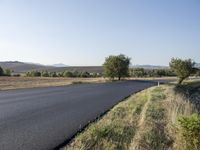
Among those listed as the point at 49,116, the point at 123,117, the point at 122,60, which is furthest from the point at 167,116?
the point at 122,60

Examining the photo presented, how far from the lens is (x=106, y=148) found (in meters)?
8.96

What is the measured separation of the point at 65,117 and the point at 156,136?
4770 millimetres

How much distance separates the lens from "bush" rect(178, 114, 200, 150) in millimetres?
9088

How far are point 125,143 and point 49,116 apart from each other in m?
5.68

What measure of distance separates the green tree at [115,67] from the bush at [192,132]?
5043cm

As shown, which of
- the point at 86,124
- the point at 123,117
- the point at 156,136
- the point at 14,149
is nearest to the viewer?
the point at 14,149

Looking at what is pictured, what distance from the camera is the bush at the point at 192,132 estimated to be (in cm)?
909

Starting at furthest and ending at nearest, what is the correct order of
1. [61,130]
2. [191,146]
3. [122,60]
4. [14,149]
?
[122,60]
[61,130]
[191,146]
[14,149]

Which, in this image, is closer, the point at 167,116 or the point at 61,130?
the point at 61,130

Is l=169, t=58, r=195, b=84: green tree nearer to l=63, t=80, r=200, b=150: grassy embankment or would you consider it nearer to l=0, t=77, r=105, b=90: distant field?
l=0, t=77, r=105, b=90: distant field

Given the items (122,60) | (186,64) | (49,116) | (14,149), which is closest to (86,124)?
(49,116)

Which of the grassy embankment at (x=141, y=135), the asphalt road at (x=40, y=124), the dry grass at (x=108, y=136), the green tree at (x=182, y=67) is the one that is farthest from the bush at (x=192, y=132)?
the green tree at (x=182, y=67)

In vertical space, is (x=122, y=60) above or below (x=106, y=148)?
above

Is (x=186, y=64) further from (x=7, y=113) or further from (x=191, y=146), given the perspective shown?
(x=191, y=146)
